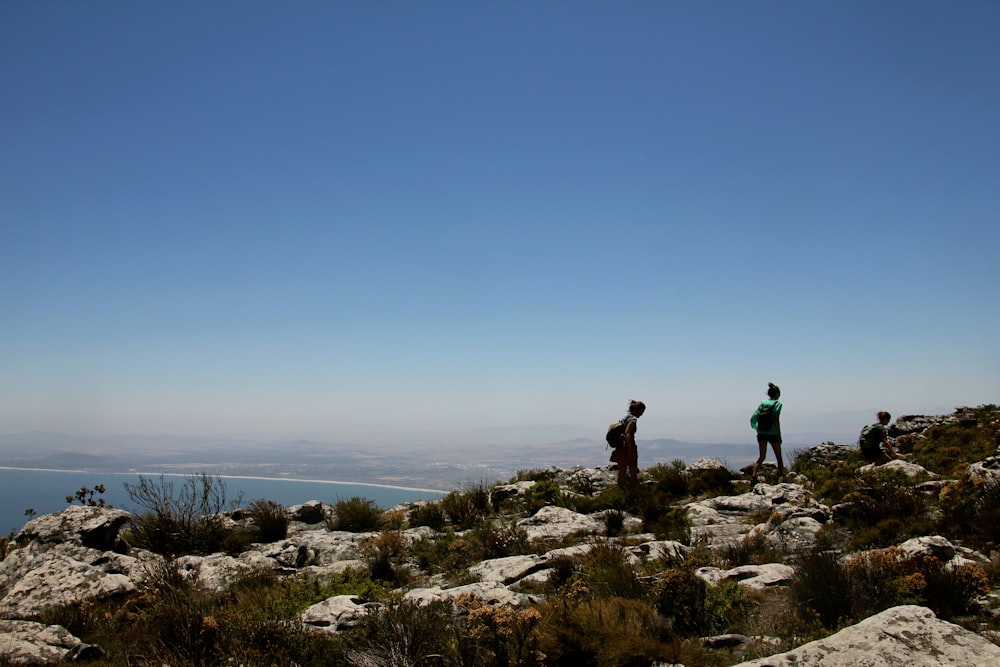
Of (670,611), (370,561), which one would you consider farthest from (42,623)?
(670,611)

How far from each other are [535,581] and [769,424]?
33.6 feet

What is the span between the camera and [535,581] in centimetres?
759

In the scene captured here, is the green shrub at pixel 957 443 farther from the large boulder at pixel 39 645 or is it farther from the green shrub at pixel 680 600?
the large boulder at pixel 39 645

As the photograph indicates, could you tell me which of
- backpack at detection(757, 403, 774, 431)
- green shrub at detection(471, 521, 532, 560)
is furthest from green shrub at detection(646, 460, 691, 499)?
green shrub at detection(471, 521, 532, 560)

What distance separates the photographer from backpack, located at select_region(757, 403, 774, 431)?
15109 mm

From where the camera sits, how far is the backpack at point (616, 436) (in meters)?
14.1

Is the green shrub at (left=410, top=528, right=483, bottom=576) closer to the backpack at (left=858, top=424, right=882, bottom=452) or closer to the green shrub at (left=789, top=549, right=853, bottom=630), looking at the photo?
the green shrub at (left=789, top=549, right=853, bottom=630)

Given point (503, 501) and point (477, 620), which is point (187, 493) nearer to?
point (503, 501)

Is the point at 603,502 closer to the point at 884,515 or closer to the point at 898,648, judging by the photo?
the point at 884,515

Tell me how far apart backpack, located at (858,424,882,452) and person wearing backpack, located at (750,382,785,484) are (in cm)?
306

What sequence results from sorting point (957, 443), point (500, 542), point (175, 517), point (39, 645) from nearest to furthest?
point (39, 645), point (500, 542), point (175, 517), point (957, 443)

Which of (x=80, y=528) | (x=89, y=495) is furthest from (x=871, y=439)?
(x=89, y=495)

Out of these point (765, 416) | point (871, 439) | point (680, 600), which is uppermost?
point (765, 416)

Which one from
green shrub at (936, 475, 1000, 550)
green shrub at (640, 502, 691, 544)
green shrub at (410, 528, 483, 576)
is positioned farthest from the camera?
green shrub at (640, 502, 691, 544)
